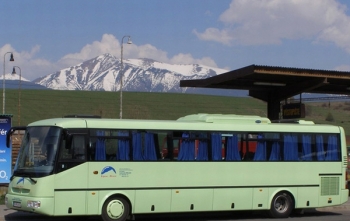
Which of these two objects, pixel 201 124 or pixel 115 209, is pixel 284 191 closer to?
pixel 201 124

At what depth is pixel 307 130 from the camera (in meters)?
19.5

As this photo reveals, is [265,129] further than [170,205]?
Yes

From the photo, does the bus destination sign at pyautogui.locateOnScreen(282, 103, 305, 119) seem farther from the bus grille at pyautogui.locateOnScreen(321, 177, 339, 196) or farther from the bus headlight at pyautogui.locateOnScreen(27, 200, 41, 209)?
the bus headlight at pyautogui.locateOnScreen(27, 200, 41, 209)

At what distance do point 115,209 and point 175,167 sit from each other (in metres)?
2.00

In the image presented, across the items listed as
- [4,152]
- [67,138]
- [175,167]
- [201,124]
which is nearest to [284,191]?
[201,124]

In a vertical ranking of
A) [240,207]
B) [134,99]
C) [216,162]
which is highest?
[134,99]

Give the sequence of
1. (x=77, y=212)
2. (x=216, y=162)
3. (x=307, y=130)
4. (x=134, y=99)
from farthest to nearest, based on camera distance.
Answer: (x=134, y=99) → (x=307, y=130) → (x=216, y=162) → (x=77, y=212)

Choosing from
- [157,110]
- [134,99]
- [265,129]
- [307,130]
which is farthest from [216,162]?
[134,99]

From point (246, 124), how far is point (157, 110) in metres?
44.6

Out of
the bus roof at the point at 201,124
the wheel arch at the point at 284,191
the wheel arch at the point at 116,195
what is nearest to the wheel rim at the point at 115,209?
the wheel arch at the point at 116,195

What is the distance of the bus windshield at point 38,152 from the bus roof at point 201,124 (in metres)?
0.24

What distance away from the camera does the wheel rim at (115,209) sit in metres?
16.2

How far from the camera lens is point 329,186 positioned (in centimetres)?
1966

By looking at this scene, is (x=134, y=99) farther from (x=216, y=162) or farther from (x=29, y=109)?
(x=216, y=162)
